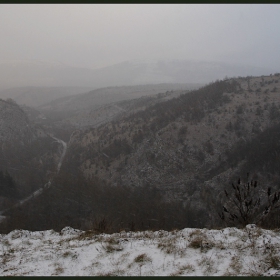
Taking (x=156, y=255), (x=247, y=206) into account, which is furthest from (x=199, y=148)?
(x=156, y=255)

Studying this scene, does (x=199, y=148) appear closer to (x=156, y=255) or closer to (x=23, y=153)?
(x=156, y=255)

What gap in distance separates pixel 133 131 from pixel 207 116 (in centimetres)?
1934

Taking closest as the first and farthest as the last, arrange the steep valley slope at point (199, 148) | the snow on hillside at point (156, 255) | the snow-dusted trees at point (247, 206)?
the snow on hillside at point (156, 255), the snow-dusted trees at point (247, 206), the steep valley slope at point (199, 148)

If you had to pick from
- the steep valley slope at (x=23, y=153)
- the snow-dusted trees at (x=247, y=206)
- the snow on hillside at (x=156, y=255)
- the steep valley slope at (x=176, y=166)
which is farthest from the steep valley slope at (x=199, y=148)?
the snow on hillside at (x=156, y=255)

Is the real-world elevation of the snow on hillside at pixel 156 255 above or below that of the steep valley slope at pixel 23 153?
above

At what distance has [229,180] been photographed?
38.0 meters

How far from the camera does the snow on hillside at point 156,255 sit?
5.93 meters

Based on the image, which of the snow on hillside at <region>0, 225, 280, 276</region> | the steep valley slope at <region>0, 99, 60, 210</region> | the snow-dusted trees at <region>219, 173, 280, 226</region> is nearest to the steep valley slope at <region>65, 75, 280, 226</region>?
the steep valley slope at <region>0, 99, 60, 210</region>

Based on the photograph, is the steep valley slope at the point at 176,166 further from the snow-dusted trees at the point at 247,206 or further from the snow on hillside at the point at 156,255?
the snow on hillside at the point at 156,255

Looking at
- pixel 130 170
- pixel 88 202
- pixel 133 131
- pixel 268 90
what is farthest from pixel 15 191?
pixel 268 90

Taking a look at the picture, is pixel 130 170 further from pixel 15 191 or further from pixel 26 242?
pixel 26 242

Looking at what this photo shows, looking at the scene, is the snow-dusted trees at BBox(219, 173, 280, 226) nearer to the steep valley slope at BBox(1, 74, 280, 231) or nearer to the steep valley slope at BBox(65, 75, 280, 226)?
the steep valley slope at BBox(1, 74, 280, 231)

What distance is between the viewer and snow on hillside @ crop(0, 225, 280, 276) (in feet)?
19.5

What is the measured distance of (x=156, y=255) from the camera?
673 centimetres
